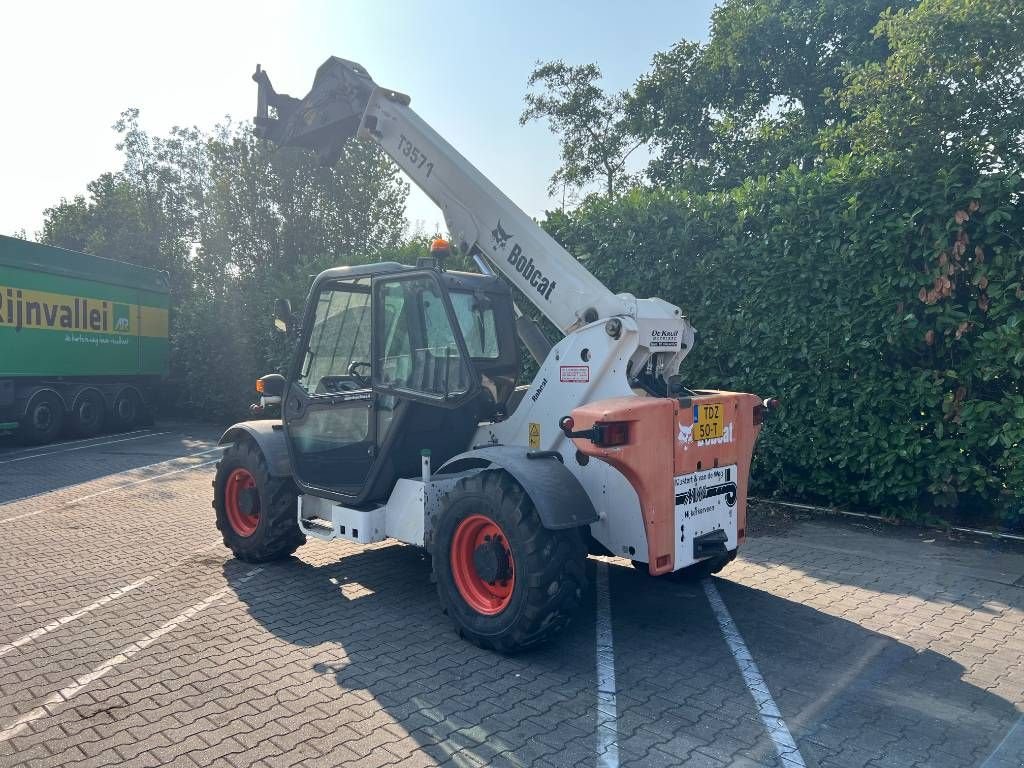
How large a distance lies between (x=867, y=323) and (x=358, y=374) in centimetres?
500

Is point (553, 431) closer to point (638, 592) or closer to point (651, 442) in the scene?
point (651, 442)

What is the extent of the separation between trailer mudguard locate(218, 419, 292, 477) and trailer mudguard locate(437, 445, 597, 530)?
79.3 inches

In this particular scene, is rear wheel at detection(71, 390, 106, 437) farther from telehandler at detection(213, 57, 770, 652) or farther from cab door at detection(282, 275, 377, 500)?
cab door at detection(282, 275, 377, 500)

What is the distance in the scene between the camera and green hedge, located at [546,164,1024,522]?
6.84 m

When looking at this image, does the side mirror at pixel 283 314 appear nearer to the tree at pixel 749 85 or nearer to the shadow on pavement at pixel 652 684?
the shadow on pavement at pixel 652 684

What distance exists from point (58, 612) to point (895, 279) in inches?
296

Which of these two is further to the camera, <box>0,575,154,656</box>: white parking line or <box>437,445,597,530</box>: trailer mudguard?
<box>0,575,154,656</box>: white parking line

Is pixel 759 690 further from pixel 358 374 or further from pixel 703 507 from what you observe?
pixel 358 374

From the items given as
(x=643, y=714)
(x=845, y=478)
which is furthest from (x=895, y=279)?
(x=643, y=714)

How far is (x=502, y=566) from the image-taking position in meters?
4.64

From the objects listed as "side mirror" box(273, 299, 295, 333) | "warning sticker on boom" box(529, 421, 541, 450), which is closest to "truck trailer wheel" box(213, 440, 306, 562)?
"side mirror" box(273, 299, 295, 333)

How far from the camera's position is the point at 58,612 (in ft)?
17.6

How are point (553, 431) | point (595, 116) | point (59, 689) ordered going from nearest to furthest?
point (59, 689) → point (553, 431) → point (595, 116)

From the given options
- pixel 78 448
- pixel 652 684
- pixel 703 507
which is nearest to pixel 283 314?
pixel 703 507
